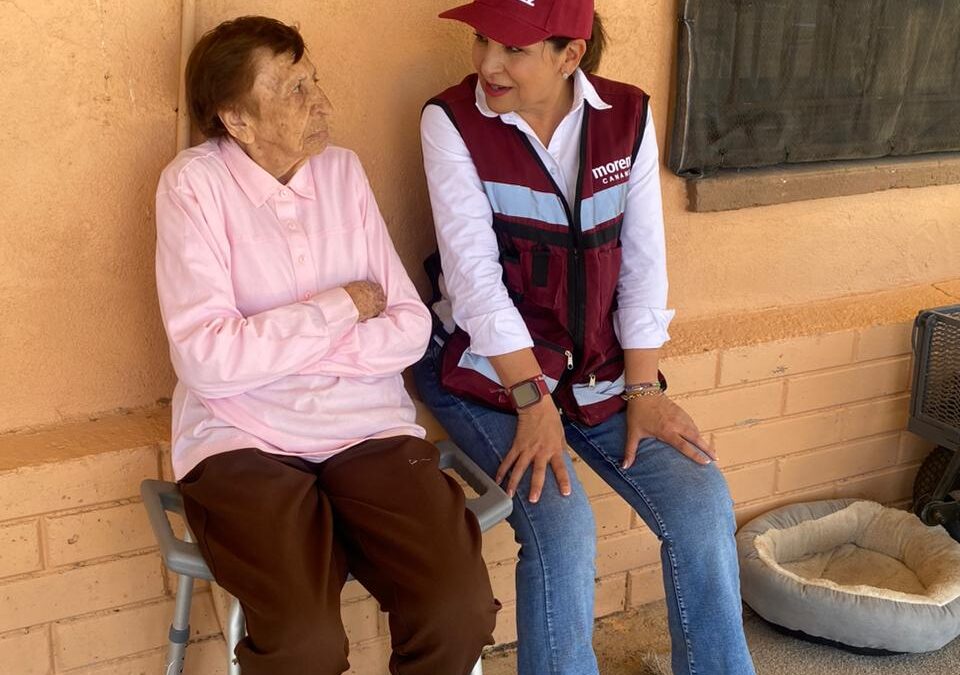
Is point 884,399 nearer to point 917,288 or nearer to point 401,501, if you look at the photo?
point 917,288

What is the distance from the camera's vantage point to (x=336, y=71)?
2051mm

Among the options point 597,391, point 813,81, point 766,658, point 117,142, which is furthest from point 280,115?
point 766,658

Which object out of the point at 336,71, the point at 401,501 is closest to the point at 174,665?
the point at 401,501

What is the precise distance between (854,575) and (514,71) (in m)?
1.53

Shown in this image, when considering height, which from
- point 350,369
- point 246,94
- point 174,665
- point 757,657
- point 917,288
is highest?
point 246,94

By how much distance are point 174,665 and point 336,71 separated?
3.58 feet

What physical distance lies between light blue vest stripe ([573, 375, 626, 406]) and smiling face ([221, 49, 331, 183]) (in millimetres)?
661

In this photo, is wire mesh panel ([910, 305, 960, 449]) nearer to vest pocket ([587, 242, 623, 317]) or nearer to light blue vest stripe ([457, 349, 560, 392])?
vest pocket ([587, 242, 623, 317])

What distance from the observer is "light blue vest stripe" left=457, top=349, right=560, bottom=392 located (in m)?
2.04

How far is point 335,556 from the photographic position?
1687 mm

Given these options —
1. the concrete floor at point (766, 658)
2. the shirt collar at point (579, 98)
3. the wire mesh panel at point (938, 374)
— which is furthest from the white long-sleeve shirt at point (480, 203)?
the wire mesh panel at point (938, 374)

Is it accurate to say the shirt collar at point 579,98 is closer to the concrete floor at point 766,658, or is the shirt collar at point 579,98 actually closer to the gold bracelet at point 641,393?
the gold bracelet at point 641,393

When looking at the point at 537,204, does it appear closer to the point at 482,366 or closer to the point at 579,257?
the point at 579,257

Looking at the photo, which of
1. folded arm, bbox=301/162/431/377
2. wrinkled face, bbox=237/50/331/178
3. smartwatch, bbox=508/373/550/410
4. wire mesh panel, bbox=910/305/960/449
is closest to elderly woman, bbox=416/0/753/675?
smartwatch, bbox=508/373/550/410
